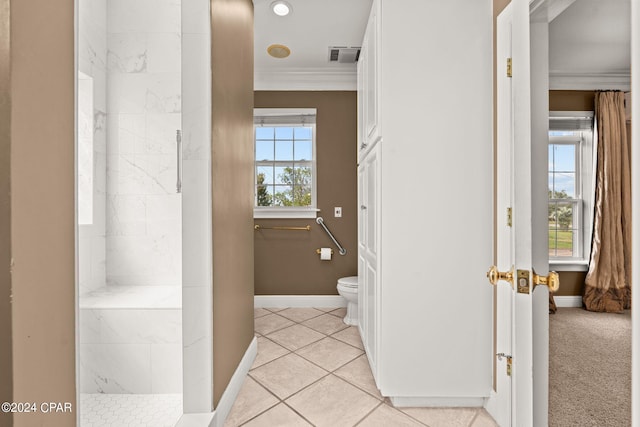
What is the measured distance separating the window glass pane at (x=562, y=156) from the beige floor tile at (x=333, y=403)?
6.02 ft

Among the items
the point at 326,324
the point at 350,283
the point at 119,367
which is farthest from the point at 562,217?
the point at 119,367

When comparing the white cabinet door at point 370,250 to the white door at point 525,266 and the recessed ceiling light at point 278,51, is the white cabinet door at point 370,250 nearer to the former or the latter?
the white door at point 525,266

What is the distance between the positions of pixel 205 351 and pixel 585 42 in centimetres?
293

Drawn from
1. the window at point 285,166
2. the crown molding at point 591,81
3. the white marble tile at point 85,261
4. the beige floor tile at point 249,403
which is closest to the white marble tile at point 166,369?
the beige floor tile at point 249,403

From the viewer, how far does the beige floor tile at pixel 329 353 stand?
221cm

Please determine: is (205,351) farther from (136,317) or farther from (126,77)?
(126,77)

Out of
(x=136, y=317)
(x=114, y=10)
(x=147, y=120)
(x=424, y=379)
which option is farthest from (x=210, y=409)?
(x=114, y=10)

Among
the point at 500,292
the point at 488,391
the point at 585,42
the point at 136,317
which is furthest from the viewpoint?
the point at 585,42

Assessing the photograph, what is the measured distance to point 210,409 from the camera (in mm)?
1426

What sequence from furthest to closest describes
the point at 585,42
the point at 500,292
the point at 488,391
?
the point at 585,42
the point at 488,391
the point at 500,292

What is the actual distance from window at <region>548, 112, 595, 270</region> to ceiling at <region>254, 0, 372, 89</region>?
5.53 feet

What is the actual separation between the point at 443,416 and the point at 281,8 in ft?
9.55

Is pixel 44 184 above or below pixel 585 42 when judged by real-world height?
below

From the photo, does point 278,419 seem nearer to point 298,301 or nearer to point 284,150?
point 298,301
